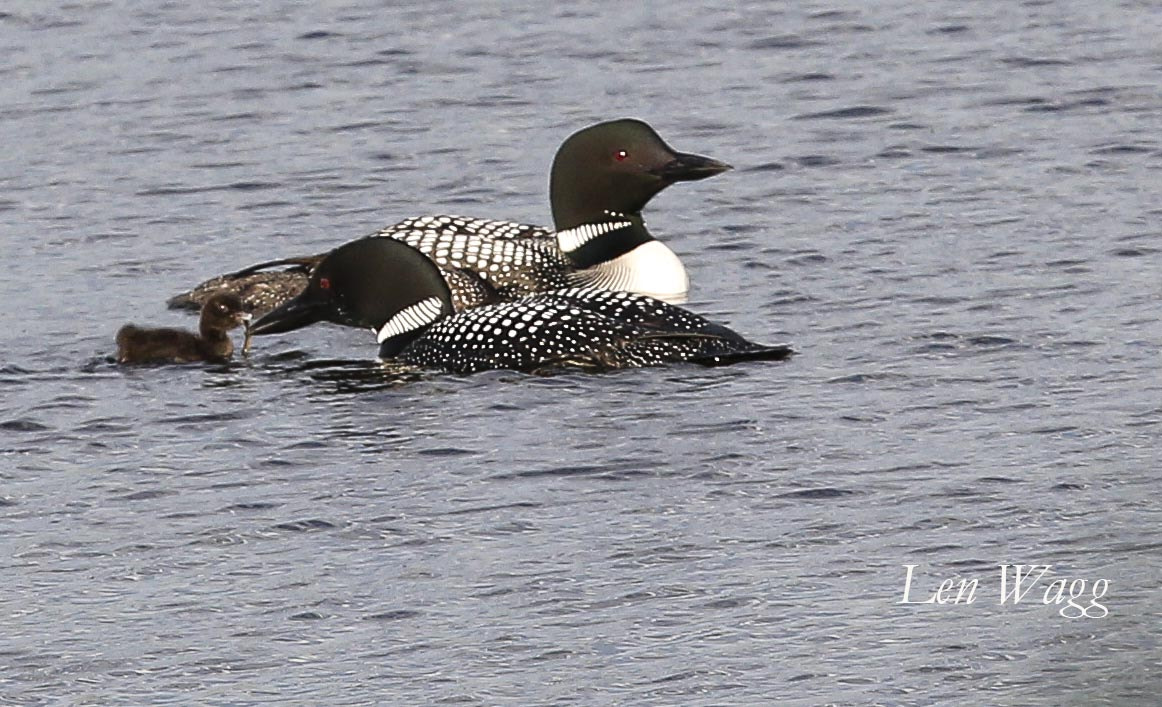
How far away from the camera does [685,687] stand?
6.36m

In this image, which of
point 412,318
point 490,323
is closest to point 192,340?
point 412,318

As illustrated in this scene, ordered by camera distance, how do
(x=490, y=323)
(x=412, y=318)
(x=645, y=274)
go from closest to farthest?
(x=490, y=323) < (x=412, y=318) < (x=645, y=274)

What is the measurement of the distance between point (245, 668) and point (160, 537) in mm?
1211

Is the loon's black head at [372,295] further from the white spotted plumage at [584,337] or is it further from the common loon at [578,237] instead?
the common loon at [578,237]

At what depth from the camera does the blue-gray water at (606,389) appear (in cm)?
666

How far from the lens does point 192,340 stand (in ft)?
32.8

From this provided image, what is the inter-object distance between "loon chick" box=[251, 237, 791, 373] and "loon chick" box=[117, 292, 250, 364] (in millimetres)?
126

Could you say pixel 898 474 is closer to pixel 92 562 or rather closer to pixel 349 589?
pixel 349 589

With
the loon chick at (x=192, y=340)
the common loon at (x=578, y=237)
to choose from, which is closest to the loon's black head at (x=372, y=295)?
the loon chick at (x=192, y=340)

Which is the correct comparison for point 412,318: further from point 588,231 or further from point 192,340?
point 588,231

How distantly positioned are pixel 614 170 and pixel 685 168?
0.31 m

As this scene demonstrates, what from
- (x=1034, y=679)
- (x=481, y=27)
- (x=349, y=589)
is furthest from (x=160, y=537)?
(x=481, y=27)

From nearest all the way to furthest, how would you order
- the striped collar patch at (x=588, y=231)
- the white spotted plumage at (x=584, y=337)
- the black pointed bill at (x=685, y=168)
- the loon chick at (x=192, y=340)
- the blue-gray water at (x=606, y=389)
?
the blue-gray water at (x=606, y=389) < the white spotted plumage at (x=584, y=337) < the loon chick at (x=192, y=340) < the black pointed bill at (x=685, y=168) < the striped collar patch at (x=588, y=231)

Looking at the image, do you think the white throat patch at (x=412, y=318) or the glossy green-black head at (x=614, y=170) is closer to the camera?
the white throat patch at (x=412, y=318)
